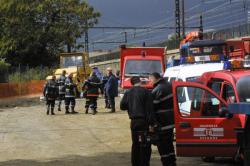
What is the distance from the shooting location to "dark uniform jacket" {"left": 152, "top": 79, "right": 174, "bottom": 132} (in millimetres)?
10750

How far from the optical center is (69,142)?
53.1ft

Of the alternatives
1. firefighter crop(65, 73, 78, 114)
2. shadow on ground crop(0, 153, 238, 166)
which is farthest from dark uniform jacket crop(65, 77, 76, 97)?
shadow on ground crop(0, 153, 238, 166)

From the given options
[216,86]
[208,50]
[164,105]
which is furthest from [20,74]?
[164,105]

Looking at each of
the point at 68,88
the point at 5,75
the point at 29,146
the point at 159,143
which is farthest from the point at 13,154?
the point at 5,75

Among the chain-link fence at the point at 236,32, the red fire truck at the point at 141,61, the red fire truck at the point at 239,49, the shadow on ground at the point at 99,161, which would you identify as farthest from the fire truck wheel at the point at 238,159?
the chain-link fence at the point at 236,32

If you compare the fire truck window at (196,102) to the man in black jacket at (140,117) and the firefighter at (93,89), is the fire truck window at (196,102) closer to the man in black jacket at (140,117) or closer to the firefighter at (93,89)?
the man in black jacket at (140,117)

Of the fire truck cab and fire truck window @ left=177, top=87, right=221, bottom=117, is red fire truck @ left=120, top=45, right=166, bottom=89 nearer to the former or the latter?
fire truck window @ left=177, top=87, right=221, bottom=117

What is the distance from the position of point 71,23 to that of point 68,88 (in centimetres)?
4021

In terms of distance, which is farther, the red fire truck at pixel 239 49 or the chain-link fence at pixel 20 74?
the chain-link fence at pixel 20 74

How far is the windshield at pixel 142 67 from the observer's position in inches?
1008

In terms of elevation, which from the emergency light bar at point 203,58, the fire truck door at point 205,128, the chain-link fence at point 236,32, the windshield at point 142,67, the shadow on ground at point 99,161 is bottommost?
the shadow on ground at point 99,161

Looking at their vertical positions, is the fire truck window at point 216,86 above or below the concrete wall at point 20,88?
above

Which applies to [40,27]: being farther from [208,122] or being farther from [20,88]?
[208,122]

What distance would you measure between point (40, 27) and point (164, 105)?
54.4 metres
